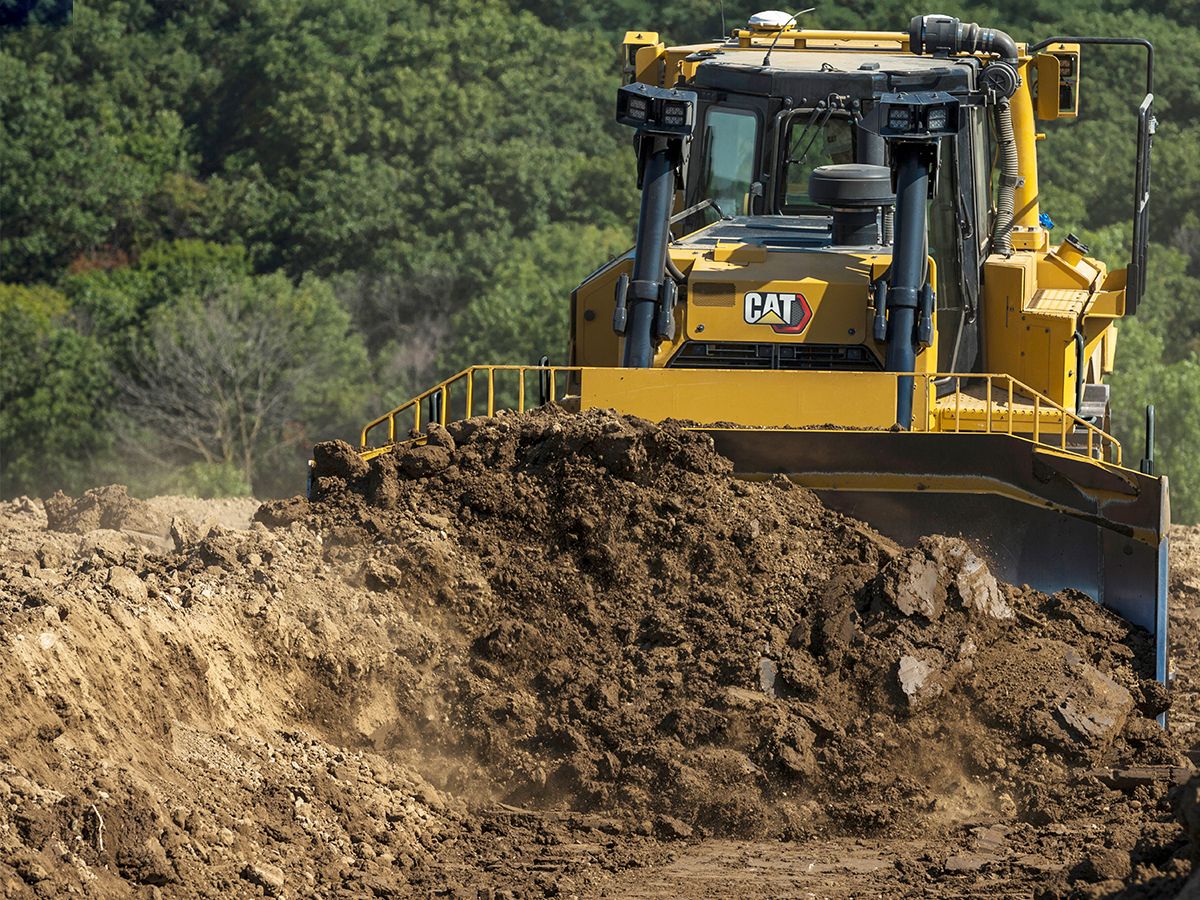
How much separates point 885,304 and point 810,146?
50.7 inches

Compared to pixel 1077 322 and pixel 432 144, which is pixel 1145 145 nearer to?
pixel 1077 322

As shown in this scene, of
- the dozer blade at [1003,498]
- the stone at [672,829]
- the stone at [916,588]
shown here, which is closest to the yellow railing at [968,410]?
the dozer blade at [1003,498]

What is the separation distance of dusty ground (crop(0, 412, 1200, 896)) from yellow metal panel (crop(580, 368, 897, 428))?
43 centimetres

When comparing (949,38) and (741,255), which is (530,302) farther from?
(741,255)

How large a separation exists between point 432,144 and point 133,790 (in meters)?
37.5

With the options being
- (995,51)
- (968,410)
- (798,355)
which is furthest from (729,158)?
(968,410)

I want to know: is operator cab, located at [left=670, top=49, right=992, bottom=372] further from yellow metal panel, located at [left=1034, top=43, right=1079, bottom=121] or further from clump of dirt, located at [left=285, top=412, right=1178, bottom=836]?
clump of dirt, located at [left=285, top=412, right=1178, bottom=836]

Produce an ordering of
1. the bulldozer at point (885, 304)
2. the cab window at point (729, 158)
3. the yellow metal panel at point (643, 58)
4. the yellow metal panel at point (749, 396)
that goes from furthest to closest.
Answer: the yellow metal panel at point (643, 58) < the cab window at point (729, 158) < the yellow metal panel at point (749, 396) < the bulldozer at point (885, 304)

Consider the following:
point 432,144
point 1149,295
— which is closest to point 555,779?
point 1149,295

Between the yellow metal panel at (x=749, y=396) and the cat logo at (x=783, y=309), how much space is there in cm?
48

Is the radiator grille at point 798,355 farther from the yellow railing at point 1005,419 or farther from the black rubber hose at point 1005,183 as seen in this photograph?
the black rubber hose at point 1005,183

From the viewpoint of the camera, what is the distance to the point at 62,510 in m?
13.8

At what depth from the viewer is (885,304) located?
9586 millimetres

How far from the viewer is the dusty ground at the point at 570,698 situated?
7145 mm
